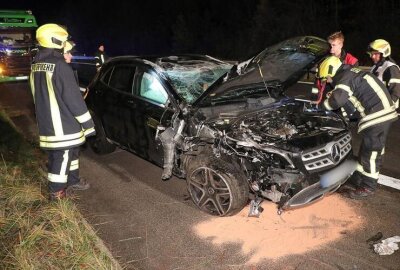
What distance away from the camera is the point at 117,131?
5.21 meters

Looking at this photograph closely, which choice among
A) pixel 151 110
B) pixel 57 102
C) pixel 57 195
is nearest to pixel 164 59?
pixel 151 110

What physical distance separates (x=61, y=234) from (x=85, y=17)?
188 feet

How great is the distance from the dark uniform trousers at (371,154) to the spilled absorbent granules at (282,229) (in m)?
0.39

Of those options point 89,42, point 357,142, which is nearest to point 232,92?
point 357,142

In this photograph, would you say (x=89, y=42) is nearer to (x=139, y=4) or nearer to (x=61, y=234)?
(x=139, y=4)

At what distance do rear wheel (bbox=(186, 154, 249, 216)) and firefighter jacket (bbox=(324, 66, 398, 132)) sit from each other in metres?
1.37

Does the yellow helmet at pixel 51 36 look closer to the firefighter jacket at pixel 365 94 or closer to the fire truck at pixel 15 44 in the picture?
the firefighter jacket at pixel 365 94

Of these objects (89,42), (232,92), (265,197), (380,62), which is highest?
(380,62)

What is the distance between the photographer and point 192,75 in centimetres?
484

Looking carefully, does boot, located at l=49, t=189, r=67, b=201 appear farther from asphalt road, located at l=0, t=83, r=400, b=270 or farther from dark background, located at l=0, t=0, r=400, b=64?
dark background, located at l=0, t=0, r=400, b=64

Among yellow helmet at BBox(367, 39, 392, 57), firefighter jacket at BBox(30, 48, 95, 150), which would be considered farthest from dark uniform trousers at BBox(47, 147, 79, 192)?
yellow helmet at BBox(367, 39, 392, 57)

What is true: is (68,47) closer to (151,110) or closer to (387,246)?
(151,110)

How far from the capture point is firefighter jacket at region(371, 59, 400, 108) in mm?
4418

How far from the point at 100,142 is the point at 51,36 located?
2.18 m
